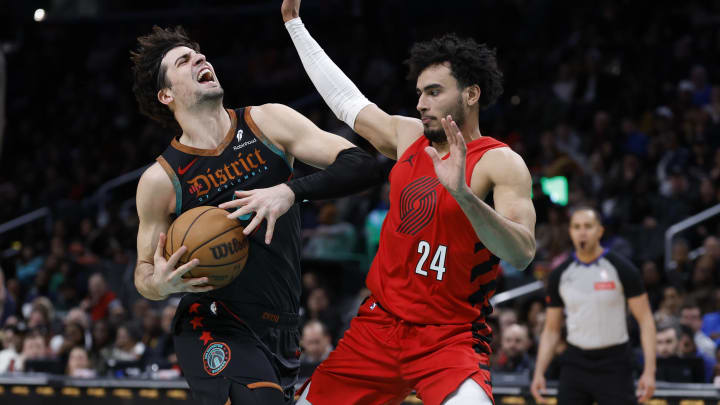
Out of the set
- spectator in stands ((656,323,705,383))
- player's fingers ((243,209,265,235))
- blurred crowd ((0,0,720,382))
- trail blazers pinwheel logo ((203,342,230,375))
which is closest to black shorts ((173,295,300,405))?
trail blazers pinwheel logo ((203,342,230,375))

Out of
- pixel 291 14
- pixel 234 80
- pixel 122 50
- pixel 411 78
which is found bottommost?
pixel 411 78

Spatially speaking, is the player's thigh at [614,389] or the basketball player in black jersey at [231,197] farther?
the player's thigh at [614,389]

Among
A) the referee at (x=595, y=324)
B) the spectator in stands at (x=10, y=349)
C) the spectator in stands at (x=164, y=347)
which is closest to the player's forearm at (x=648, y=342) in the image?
the referee at (x=595, y=324)

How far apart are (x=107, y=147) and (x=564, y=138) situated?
835cm

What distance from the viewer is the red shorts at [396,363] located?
13.0 feet

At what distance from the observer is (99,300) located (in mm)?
11961

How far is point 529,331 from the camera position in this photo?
946 cm

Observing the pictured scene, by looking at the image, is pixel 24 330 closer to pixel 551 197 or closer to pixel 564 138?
pixel 551 197

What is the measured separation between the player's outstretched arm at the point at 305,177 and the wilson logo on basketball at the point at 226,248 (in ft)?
0.40

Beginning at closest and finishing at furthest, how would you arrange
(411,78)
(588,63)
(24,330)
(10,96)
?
(411,78) → (24,330) → (588,63) → (10,96)

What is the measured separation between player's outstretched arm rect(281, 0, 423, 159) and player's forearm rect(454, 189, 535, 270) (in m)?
0.85

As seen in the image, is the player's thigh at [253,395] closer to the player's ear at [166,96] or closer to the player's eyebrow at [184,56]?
the player's ear at [166,96]

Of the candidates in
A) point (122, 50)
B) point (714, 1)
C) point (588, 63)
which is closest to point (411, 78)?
point (588, 63)

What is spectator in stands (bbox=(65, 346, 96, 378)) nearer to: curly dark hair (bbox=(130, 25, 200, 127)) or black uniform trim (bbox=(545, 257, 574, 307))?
black uniform trim (bbox=(545, 257, 574, 307))
